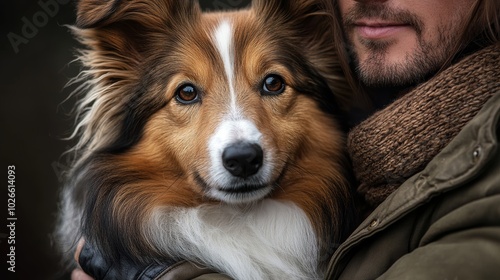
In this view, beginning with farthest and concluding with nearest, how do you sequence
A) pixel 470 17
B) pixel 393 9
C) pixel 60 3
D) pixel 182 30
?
pixel 60 3, pixel 182 30, pixel 393 9, pixel 470 17

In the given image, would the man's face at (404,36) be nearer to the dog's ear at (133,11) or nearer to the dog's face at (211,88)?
the dog's face at (211,88)

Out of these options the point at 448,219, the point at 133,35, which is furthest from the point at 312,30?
the point at 448,219

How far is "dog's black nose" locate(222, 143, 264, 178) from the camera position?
247 centimetres

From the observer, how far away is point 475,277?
173cm

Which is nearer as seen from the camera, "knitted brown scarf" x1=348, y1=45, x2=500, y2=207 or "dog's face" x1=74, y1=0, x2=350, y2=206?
"knitted brown scarf" x1=348, y1=45, x2=500, y2=207

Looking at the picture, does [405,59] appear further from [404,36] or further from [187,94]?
[187,94]

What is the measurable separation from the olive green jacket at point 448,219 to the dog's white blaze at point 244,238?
0.52m

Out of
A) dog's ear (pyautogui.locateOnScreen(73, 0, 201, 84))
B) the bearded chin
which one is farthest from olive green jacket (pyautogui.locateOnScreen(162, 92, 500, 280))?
dog's ear (pyautogui.locateOnScreen(73, 0, 201, 84))

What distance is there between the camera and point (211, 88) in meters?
2.71

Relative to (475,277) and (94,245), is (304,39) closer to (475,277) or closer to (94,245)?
(94,245)

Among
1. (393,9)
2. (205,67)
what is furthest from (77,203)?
(393,9)

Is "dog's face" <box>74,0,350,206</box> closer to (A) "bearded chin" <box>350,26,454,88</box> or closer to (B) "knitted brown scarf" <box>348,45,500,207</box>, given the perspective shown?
(A) "bearded chin" <box>350,26,454,88</box>

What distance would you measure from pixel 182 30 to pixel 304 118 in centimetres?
69

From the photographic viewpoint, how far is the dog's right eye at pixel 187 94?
108 inches
